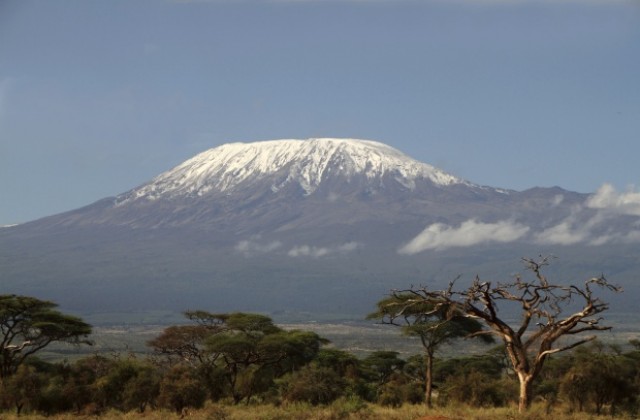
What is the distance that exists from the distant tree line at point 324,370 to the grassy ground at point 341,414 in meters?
1.08

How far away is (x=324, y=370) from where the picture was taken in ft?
113

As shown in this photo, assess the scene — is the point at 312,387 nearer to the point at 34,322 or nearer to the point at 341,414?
the point at 341,414

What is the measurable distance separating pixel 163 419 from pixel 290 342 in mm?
15144

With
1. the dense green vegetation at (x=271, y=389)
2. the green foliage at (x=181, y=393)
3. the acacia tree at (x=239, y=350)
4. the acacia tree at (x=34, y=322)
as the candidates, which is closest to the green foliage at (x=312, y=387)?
the dense green vegetation at (x=271, y=389)

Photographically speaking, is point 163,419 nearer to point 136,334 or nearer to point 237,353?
point 237,353

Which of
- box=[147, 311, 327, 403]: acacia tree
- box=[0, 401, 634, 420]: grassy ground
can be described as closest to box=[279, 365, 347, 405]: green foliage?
box=[0, 401, 634, 420]: grassy ground

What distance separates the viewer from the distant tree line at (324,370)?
970 inches

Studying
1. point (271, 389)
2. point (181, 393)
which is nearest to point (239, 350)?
point (271, 389)

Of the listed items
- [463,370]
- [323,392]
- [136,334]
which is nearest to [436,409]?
[323,392]

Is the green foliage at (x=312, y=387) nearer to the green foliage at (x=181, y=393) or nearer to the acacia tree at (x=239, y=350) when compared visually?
the acacia tree at (x=239, y=350)

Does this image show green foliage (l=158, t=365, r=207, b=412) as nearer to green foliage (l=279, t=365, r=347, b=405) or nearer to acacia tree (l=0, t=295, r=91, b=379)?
green foliage (l=279, t=365, r=347, b=405)

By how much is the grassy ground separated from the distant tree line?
42.7 inches

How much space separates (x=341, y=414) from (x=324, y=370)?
902cm

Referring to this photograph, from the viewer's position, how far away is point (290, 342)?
40.4 metres
